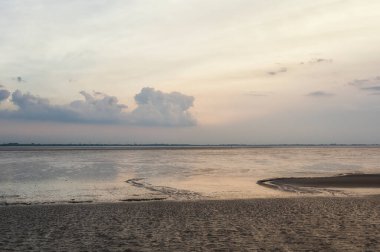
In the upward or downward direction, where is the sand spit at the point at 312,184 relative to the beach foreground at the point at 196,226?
downward

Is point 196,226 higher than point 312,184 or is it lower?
higher

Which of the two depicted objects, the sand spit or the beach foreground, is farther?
A: the sand spit

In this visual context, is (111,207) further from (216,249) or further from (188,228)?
(216,249)

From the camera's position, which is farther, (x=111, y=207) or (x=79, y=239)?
(x=111, y=207)

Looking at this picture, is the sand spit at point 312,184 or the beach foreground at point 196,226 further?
the sand spit at point 312,184

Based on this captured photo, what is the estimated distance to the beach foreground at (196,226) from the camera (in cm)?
1425

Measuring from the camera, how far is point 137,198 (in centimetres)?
2895

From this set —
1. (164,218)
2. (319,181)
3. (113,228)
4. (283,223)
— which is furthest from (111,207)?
(319,181)

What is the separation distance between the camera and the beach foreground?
1425 cm

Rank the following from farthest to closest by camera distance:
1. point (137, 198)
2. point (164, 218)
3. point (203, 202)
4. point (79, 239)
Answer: point (137, 198)
point (203, 202)
point (164, 218)
point (79, 239)

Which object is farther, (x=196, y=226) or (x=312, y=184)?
(x=312, y=184)

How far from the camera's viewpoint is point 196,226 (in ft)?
58.3

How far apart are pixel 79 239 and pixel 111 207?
8.55m

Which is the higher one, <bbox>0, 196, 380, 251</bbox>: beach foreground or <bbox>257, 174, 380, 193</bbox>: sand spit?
<bbox>0, 196, 380, 251</bbox>: beach foreground
